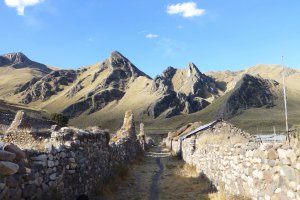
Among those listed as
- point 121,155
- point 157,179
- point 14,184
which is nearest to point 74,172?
point 14,184

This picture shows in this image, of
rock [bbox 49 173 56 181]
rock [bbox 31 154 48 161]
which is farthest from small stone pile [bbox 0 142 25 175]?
rock [bbox 49 173 56 181]

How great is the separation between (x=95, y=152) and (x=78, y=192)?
10.6ft

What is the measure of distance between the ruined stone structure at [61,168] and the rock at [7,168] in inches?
1.7

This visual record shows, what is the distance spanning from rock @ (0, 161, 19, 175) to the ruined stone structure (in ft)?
0.14

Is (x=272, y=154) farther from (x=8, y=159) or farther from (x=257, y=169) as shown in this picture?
(x=8, y=159)

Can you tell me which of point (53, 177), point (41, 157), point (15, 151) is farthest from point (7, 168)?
point (53, 177)

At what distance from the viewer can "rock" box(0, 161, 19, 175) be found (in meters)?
8.39

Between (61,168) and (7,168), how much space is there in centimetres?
401

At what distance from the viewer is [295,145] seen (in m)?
8.84

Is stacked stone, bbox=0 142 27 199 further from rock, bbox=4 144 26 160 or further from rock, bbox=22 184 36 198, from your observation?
rock, bbox=22 184 36 198

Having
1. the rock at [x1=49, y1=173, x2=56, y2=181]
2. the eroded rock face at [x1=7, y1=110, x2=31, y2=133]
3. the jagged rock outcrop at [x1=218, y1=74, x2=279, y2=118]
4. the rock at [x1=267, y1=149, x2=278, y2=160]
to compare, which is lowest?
the rock at [x1=49, y1=173, x2=56, y2=181]

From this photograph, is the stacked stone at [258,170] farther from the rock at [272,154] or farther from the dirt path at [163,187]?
the dirt path at [163,187]

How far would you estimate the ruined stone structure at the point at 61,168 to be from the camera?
9.28 meters

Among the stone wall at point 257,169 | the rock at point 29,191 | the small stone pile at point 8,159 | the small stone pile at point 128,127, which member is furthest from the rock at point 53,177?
the small stone pile at point 128,127
